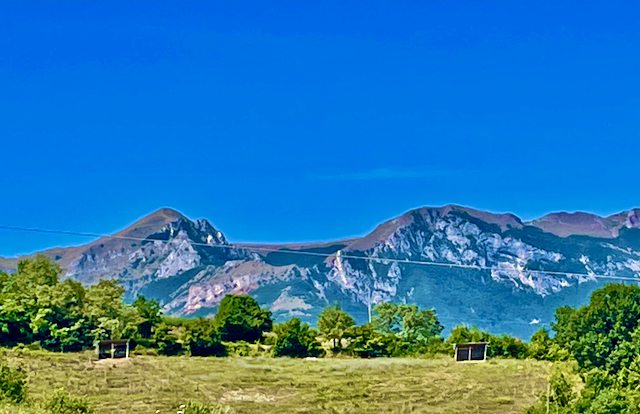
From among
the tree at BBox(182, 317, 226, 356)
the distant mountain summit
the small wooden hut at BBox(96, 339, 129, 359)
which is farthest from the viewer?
the distant mountain summit

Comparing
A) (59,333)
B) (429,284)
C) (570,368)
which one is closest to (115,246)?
(429,284)

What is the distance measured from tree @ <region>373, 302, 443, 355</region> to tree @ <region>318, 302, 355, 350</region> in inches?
74.5

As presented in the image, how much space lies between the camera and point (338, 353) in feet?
105

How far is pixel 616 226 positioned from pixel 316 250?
51.9 m

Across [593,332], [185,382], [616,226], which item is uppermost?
[616,226]

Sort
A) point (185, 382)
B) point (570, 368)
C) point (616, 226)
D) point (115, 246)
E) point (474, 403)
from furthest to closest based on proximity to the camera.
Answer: point (616, 226)
point (115, 246)
point (570, 368)
point (185, 382)
point (474, 403)

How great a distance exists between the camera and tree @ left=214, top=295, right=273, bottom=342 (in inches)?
1284

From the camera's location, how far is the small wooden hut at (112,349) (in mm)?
28891

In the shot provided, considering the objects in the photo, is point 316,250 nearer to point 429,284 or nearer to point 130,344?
point 429,284

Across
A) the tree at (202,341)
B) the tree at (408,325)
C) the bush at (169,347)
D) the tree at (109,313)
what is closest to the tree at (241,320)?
the tree at (202,341)

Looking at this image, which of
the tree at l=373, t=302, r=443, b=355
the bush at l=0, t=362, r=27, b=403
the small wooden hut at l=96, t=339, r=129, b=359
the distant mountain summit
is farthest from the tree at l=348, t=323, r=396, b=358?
the distant mountain summit

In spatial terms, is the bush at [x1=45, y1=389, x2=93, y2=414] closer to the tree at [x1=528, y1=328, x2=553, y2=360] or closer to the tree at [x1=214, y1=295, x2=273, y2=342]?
the tree at [x1=214, y1=295, x2=273, y2=342]

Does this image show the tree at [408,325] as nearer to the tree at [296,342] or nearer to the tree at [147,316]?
the tree at [296,342]

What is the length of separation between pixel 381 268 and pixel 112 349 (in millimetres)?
91071
